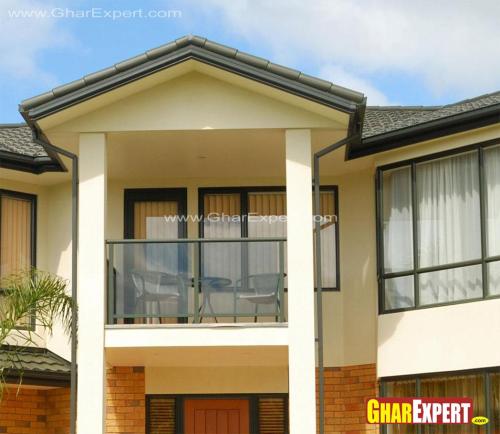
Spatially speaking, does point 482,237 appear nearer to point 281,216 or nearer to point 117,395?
point 281,216

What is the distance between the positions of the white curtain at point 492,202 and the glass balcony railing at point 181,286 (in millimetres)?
3069

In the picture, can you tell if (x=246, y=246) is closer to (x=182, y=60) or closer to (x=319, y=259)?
(x=319, y=259)

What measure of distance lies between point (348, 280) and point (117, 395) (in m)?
4.28

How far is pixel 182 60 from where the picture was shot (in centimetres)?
1852

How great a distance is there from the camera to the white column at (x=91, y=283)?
729 inches

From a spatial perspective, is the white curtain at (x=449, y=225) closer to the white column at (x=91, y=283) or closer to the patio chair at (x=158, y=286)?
Answer: the patio chair at (x=158, y=286)

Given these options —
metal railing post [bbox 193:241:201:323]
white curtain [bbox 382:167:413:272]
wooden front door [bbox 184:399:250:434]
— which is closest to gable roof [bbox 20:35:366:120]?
white curtain [bbox 382:167:413:272]

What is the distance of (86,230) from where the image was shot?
19.0 m

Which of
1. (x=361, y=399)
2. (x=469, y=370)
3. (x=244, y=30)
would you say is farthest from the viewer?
(x=244, y=30)

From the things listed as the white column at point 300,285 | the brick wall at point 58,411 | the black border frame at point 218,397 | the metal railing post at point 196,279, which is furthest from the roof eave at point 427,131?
the brick wall at point 58,411

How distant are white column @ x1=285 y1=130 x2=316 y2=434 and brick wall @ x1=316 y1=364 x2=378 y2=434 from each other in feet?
8.05

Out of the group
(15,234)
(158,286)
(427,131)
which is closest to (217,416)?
(158,286)

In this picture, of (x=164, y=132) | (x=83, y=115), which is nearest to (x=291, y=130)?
(x=164, y=132)

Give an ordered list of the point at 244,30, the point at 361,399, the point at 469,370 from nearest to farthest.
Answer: the point at 469,370
the point at 361,399
the point at 244,30
